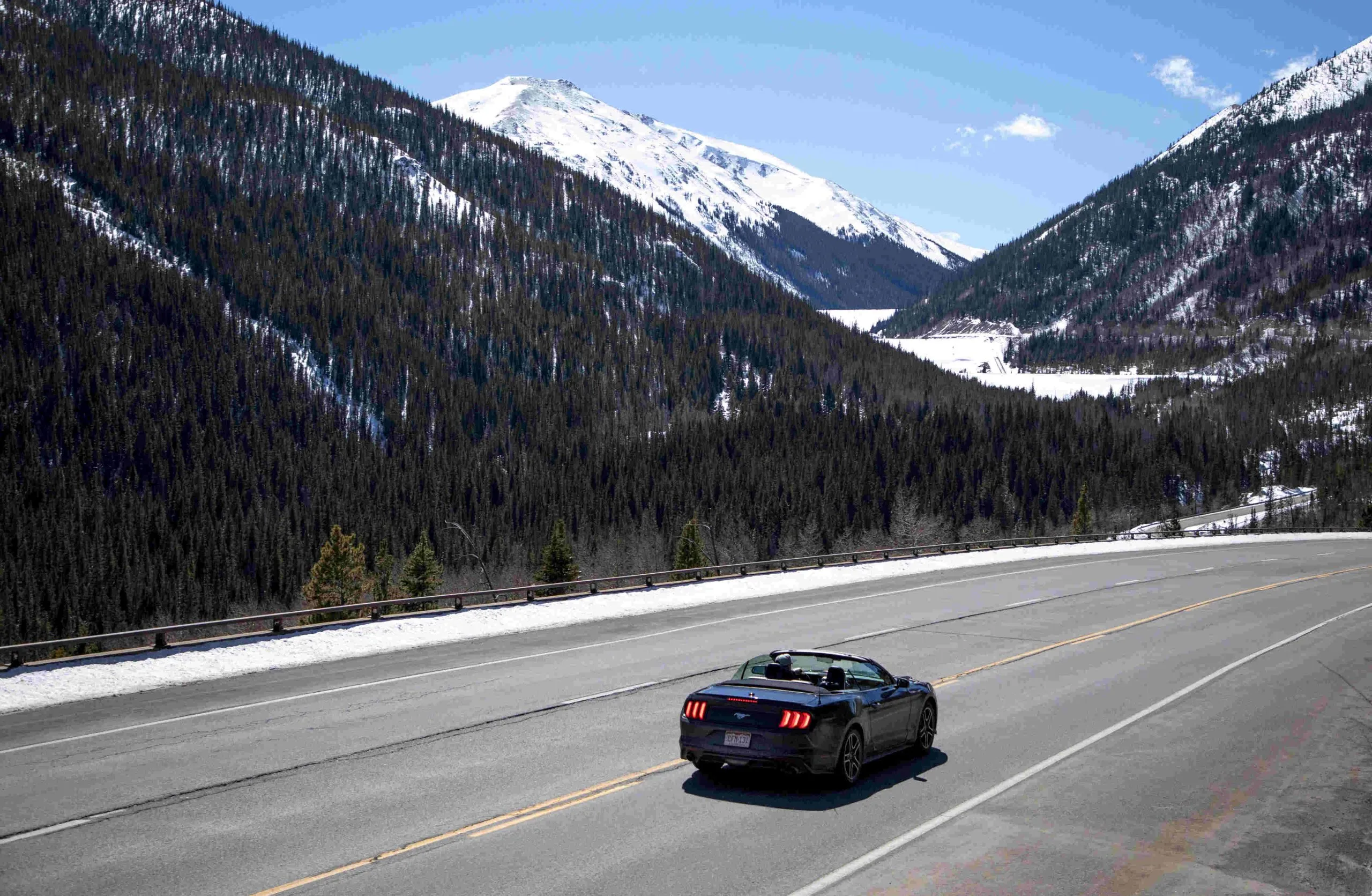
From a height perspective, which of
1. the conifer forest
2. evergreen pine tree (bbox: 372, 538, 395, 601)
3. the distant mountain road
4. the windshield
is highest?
the conifer forest

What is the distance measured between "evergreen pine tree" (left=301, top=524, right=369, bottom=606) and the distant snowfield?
3913 cm

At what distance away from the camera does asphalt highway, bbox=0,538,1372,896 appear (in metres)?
8.76

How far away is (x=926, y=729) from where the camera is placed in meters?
13.4

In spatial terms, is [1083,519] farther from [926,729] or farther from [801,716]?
[801,716]

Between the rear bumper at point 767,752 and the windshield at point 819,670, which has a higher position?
the windshield at point 819,670

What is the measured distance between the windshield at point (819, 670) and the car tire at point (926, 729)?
2.95ft

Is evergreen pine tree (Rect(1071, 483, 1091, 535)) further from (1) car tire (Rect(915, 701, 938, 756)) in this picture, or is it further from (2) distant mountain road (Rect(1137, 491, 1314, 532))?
(1) car tire (Rect(915, 701, 938, 756))

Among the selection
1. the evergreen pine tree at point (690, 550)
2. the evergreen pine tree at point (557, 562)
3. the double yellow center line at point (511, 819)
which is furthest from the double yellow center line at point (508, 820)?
the evergreen pine tree at point (690, 550)

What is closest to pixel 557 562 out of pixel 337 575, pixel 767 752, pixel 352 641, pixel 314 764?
pixel 337 575

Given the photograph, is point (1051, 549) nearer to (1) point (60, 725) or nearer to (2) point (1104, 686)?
(2) point (1104, 686)

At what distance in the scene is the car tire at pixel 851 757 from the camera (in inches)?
450

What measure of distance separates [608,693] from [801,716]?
675 cm

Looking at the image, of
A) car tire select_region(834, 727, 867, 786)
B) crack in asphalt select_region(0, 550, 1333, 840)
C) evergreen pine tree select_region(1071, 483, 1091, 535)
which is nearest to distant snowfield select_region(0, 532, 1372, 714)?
crack in asphalt select_region(0, 550, 1333, 840)

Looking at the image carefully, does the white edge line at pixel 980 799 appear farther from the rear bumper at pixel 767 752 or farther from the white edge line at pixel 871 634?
the white edge line at pixel 871 634
